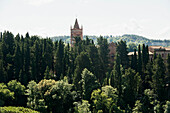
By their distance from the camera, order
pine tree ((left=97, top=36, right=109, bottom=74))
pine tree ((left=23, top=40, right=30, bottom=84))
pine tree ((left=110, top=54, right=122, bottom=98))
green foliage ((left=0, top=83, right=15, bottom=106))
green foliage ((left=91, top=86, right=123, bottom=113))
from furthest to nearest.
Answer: pine tree ((left=97, top=36, right=109, bottom=74)) → pine tree ((left=23, top=40, right=30, bottom=84)) → pine tree ((left=110, top=54, right=122, bottom=98)) → green foliage ((left=0, top=83, right=15, bottom=106)) → green foliage ((left=91, top=86, right=123, bottom=113))

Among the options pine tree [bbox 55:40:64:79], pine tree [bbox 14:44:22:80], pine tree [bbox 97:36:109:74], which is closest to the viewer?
pine tree [bbox 14:44:22:80]

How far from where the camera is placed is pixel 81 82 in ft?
178

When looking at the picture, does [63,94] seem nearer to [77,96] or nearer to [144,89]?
[77,96]

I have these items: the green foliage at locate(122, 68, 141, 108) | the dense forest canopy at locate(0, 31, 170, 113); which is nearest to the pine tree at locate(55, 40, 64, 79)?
the dense forest canopy at locate(0, 31, 170, 113)

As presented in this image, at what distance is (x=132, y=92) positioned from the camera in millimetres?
53031

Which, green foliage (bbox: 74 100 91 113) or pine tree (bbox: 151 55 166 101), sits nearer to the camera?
green foliage (bbox: 74 100 91 113)

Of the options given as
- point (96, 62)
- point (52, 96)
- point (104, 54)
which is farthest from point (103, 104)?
point (104, 54)

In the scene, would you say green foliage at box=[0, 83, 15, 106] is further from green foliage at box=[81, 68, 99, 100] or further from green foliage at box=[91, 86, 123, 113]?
green foliage at box=[91, 86, 123, 113]

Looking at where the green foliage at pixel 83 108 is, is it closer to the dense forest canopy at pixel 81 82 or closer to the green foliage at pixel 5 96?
the dense forest canopy at pixel 81 82

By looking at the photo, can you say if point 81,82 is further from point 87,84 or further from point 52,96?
point 52,96

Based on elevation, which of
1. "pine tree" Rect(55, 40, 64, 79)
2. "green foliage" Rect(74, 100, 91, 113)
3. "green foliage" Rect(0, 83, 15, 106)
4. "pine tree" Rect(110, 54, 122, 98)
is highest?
"pine tree" Rect(55, 40, 64, 79)

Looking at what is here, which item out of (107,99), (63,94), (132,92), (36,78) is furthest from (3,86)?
(132,92)

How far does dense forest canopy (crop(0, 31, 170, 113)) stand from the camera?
48.8m

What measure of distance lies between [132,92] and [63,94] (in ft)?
54.5
